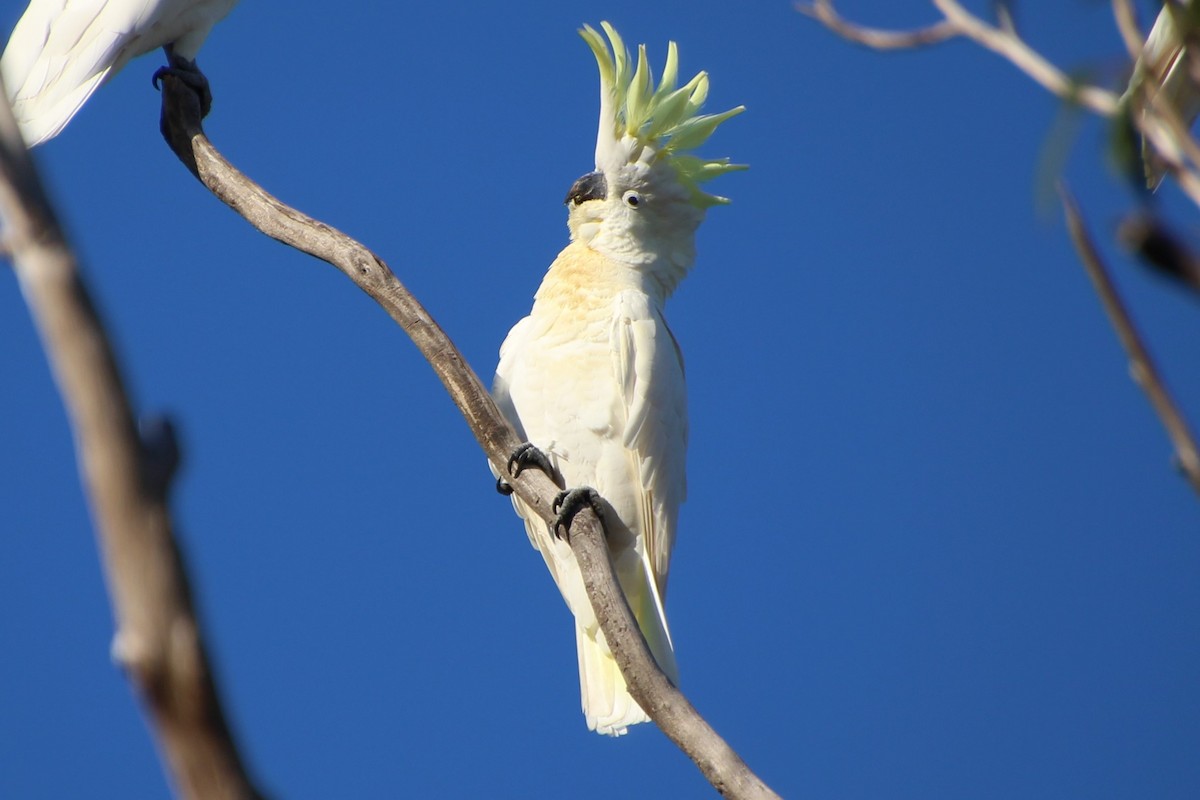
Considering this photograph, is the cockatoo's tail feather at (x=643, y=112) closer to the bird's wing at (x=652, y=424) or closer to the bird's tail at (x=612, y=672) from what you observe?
the bird's wing at (x=652, y=424)

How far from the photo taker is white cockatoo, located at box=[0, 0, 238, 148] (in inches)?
126

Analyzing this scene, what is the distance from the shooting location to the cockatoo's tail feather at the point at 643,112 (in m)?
3.47

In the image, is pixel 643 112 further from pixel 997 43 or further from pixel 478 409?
pixel 997 43

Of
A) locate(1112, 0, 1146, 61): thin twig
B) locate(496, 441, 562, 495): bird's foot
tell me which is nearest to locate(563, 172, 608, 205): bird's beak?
locate(496, 441, 562, 495): bird's foot

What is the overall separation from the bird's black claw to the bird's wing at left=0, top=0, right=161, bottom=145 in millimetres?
1540

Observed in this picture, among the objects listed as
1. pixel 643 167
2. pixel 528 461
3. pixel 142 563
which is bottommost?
pixel 142 563

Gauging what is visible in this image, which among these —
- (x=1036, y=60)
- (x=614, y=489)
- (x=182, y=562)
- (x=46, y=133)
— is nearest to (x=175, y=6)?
(x=46, y=133)

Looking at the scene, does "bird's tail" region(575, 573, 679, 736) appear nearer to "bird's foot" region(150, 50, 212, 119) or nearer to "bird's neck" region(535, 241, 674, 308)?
"bird's neck" region(535, 241, 674, 308)

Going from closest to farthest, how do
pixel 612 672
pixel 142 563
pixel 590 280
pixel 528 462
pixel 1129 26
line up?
1. pixel 142 563
2. pixel 1129 26
3. pixel 528 462
4. pixel 612 672
5. pixel 590 280

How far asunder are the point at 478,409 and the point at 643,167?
1.17m

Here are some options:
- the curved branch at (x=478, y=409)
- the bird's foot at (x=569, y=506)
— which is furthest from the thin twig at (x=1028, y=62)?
the bird's foot at (x=569, y=506)

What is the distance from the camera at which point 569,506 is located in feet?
9.38

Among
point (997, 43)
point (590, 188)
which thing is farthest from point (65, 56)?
point (997, 43)

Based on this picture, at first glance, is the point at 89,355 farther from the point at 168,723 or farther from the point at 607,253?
the point at 607,253
